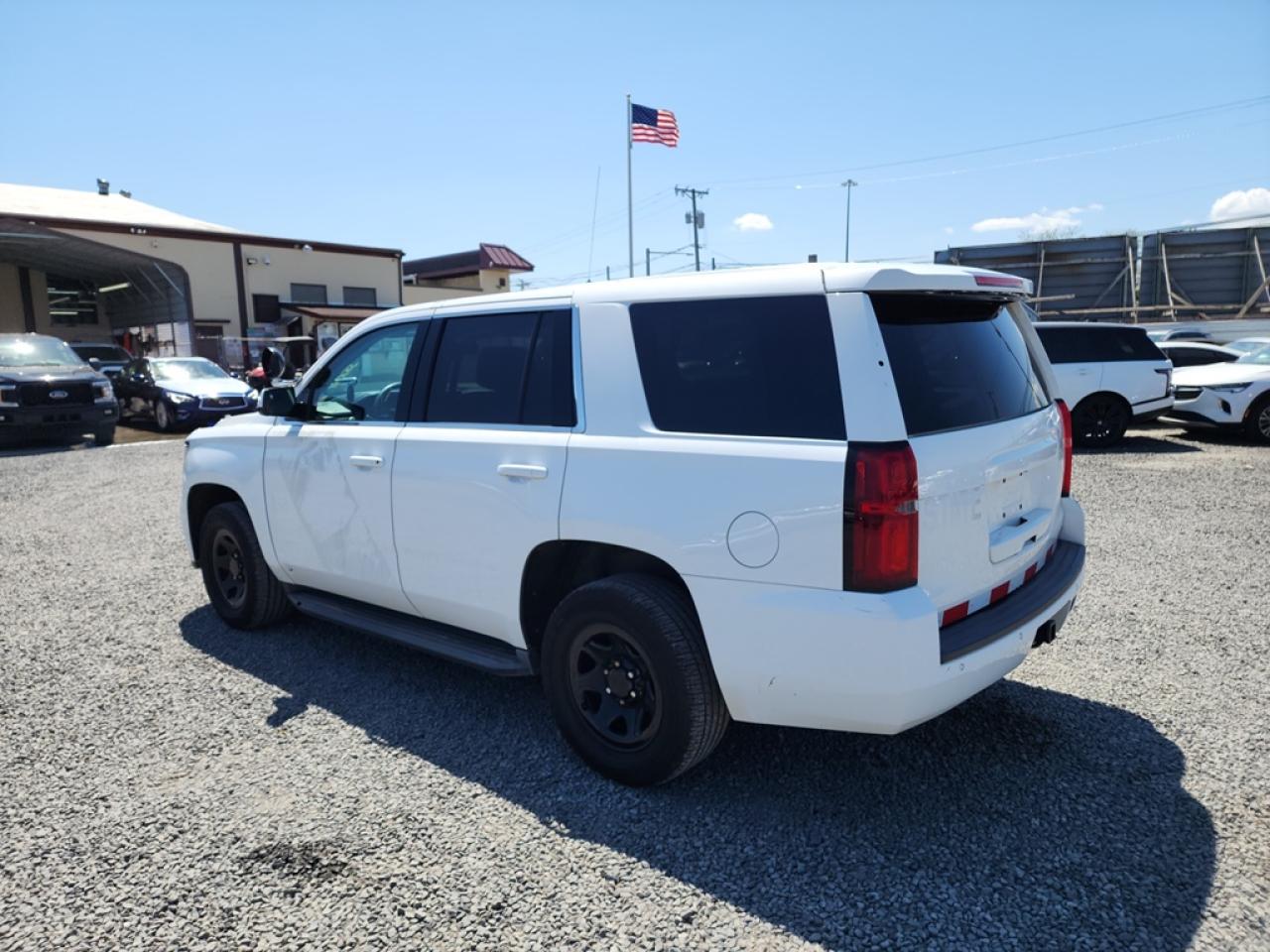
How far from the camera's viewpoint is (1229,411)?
1200 centimetres

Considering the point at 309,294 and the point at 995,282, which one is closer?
the point at 995,282

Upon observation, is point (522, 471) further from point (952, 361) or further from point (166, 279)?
point (166, 279)

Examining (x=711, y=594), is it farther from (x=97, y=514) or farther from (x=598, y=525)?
(x=97, y=514)

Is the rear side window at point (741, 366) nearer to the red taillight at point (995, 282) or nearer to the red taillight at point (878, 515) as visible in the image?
the red taillight at point (878, 515)

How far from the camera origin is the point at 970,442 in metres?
2.80

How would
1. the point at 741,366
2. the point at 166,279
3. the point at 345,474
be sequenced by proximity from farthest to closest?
the point at 166,279, the point at 345,474, the point at 741,366

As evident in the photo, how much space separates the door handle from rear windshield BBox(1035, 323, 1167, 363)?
10.5m

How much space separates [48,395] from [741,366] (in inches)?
583

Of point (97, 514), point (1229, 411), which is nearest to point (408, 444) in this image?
point (97, 514)

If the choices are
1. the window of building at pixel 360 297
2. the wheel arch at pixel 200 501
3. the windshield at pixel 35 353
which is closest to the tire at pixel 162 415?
the windshield at pixel 35 353

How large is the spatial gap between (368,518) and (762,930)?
98.9 inches

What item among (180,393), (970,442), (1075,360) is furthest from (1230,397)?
(180,393)

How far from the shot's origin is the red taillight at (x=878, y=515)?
8.25 ft

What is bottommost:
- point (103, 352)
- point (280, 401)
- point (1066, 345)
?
point (280, 401)
